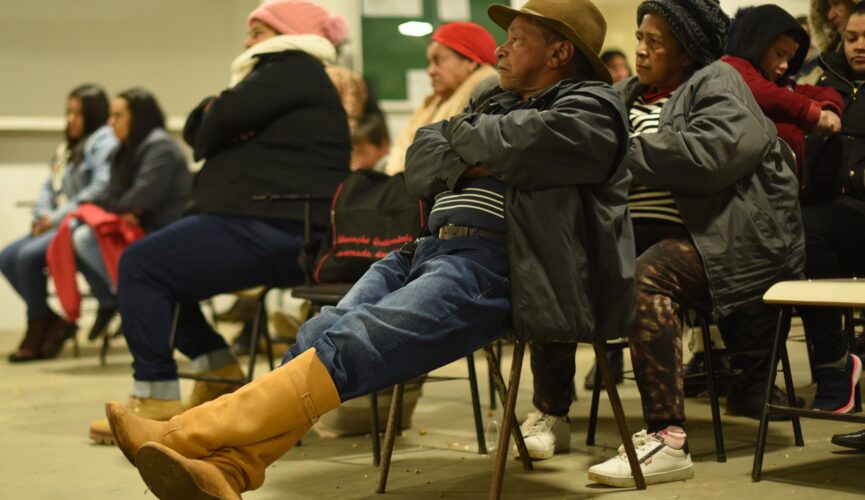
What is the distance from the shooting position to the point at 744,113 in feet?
10.5

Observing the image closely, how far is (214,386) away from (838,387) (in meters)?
2.10

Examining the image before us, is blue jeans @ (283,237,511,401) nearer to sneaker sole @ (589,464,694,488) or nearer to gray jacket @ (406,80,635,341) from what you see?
gray jacket @ (406,80,635,341)

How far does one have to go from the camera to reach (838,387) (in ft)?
11.3

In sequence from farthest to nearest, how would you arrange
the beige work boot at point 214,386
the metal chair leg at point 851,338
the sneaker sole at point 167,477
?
the beige work boot at point 214,386, the metal chair leg at point 851,338, the sneaker sole at point 167,477

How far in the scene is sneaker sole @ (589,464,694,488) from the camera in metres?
2.88

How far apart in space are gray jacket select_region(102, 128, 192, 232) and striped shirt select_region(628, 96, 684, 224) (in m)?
3.38

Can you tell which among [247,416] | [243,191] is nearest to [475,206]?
[247,416]

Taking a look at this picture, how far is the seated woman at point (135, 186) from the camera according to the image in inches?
243

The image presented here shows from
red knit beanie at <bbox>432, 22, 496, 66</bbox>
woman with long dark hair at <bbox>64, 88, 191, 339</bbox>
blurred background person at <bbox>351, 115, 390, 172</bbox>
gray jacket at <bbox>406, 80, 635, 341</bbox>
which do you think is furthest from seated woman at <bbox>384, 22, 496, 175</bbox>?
woman with long dark hair at <bbox>64, 88, 191, 339</bbox>

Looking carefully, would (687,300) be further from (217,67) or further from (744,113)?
(217,67)

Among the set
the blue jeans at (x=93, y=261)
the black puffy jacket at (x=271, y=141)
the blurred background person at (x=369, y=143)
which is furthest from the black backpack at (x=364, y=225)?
the blue jeans at (x=93, y=261)

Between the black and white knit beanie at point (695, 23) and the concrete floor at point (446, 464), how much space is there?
116 centimetres

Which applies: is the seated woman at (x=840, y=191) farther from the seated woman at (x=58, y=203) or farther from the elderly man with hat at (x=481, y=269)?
the seated woman at (x=58, y=203)

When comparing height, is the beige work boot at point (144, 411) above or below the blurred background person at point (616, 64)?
below
